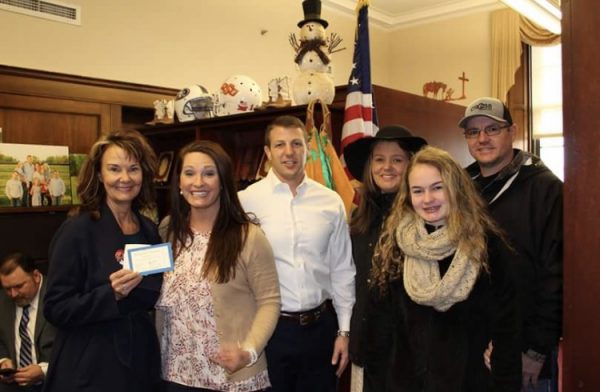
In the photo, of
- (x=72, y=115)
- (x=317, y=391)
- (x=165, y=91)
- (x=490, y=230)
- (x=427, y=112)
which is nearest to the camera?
(x=490, y=230)

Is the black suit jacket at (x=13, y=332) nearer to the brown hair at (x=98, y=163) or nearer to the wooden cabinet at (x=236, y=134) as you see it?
the brown hair at (x=98, y=163)

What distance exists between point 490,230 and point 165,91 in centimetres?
352

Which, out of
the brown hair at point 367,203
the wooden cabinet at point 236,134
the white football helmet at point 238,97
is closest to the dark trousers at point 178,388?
the brown hair at point 367,203

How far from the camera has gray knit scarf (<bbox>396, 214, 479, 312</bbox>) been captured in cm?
161

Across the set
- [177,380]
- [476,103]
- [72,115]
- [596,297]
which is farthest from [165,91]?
[596,297]

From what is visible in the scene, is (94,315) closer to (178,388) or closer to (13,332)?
(178,388)

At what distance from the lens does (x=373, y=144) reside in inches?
91.9

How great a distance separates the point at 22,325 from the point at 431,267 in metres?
2.15

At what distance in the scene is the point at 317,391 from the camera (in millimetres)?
2135

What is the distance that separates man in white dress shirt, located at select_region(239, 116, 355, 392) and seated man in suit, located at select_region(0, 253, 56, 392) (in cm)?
125

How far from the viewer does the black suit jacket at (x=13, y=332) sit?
262 centimetres

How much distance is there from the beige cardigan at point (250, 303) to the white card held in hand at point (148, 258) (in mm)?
174

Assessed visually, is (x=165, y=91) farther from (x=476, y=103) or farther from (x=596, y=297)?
(x=596, y=297)

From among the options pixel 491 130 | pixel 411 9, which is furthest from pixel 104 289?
pixel 411 9
